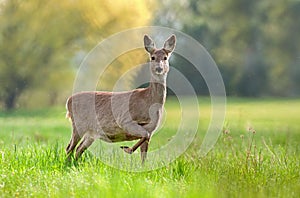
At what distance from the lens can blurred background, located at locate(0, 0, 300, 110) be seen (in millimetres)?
13195

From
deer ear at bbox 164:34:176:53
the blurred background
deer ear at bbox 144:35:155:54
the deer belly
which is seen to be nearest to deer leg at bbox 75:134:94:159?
the deer belly

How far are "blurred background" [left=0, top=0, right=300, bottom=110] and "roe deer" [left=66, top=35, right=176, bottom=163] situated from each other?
12.4 feet

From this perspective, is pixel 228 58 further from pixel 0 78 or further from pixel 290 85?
pixel 0 78

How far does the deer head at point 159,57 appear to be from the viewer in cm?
603

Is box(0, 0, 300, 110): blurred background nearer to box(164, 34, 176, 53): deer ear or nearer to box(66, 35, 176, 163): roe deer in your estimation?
box(66, 35, 176, 163): roe deer

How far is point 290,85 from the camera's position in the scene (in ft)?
54.0

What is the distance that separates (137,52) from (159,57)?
191 inches

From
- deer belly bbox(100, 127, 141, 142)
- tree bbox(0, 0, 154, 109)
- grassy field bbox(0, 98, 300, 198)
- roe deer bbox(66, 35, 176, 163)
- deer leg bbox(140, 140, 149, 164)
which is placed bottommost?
grassy field bbox(0, 98, 300, 198)

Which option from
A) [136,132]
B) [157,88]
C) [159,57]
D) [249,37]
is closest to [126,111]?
[136,132]

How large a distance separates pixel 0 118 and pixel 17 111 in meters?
0.43

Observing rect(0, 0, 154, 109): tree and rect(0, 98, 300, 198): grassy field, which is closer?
rect(0, 98, 300, 198): grassy field

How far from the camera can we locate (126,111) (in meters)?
6.28

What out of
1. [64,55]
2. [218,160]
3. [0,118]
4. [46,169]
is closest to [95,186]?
[46,169]

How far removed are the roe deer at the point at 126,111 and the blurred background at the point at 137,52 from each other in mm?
3777
